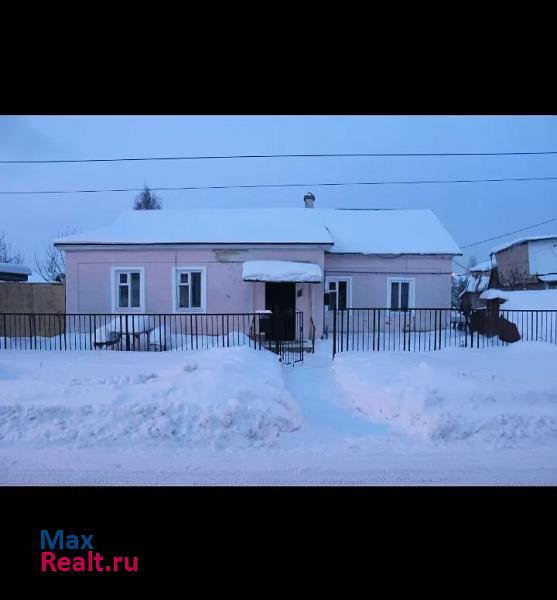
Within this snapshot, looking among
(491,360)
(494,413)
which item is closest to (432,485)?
(494,413)

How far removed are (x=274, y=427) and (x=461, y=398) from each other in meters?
2.89

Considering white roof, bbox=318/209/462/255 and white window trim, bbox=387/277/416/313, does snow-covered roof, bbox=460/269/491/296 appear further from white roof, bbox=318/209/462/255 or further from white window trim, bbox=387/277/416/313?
white window trim, bbox=387/277/416/313

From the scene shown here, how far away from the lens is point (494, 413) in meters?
5.41

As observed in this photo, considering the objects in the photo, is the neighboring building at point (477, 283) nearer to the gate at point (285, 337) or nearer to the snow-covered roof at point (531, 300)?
the snow-covered roof at point (531, 300)

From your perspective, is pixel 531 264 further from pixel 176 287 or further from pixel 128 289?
pixel 128 289

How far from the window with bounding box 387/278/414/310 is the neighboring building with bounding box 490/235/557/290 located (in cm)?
838

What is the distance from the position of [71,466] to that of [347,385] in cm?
501

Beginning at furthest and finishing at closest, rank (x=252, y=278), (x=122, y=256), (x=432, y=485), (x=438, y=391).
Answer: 1. (x=122, y=256)
2. (x=252, y=278)
3. (x=438, y=391)
4. (x=432, y=485)

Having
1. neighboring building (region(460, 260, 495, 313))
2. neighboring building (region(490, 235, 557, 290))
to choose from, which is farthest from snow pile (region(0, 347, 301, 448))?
neighboring building (region(460, 260, 495, 313))

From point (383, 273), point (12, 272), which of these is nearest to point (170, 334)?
point (12, 272)

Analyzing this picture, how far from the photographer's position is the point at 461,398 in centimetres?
589

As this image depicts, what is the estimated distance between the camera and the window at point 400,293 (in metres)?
16.4

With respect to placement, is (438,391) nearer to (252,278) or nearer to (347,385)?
(347,385)

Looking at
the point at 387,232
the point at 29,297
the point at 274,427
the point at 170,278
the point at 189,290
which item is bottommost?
the point at 274,427
